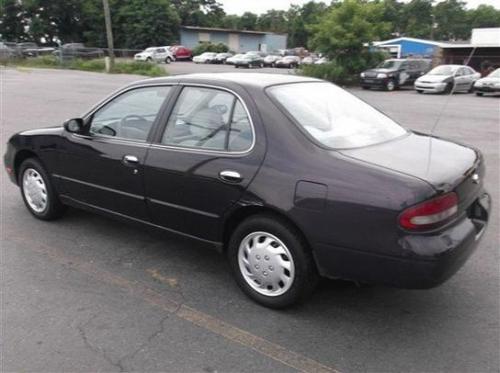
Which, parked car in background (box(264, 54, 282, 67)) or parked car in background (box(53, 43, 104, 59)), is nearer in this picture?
parked car in background (box(53, 43, 104, 59))

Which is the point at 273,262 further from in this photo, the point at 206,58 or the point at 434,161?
the point at 206,58

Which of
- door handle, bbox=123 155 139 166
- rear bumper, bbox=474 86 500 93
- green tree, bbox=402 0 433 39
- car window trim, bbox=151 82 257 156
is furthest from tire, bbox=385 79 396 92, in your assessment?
green tree, bbox=402 0 433 39

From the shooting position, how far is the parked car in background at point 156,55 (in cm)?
4838

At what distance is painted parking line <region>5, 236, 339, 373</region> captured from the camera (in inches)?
116

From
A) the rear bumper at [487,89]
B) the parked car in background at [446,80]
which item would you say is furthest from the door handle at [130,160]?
the rear bumper at [487,89]

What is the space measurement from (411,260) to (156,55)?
4945cm

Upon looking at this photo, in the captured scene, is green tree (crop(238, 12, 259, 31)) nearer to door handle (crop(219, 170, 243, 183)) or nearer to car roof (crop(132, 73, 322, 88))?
car roof (crop(132, 73, 322, 88))

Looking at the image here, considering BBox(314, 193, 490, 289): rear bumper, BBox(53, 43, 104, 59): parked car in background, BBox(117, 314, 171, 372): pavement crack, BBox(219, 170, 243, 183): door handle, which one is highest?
BBox(219, 170, 243, 183): door handle

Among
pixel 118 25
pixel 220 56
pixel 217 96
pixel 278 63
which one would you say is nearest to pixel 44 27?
pixel 118 25

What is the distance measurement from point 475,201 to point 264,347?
1.78m

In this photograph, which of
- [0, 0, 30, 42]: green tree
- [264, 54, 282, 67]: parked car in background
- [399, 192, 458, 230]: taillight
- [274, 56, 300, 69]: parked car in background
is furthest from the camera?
[0, 0, 30, 42]: green tree

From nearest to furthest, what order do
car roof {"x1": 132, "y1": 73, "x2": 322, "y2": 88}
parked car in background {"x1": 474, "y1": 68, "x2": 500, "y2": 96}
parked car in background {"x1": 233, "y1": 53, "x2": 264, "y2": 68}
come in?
car roof {"x1": 132, "y1": 73, "x2": 322, "y2": 88}, parked car in background {"x1": 474, "y1": 68, "x2": 500, "y2": 96}, parked car in background {"x1": 233, "y1": 53, "x2": 264, "y2": 68}

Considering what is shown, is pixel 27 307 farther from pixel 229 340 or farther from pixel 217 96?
pixel 217 96

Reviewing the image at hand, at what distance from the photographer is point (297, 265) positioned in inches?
130
